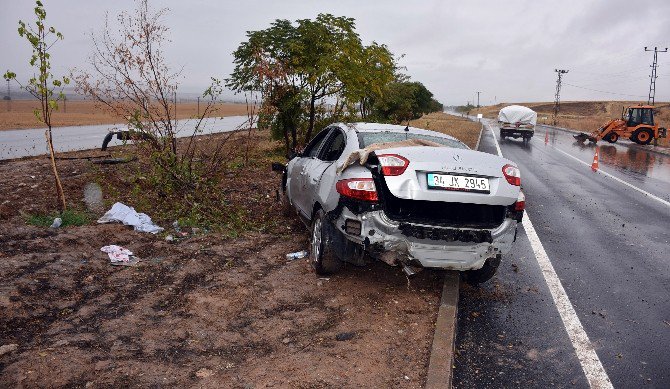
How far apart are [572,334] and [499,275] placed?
1524 mm

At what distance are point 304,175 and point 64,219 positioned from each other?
11.1ft

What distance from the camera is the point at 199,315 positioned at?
14.2ft

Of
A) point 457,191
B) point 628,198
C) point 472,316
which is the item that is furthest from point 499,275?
point 628,198

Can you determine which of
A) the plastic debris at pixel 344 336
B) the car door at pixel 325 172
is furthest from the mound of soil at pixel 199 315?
the car door at pixel 325 172

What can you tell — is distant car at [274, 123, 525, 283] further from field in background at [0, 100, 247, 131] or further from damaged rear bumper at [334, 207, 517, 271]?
field in background at [0, 100, 247, 131]

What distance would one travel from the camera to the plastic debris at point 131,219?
6.77 metres

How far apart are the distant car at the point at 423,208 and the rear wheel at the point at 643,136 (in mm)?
31700

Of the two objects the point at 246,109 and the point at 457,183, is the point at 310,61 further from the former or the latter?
the point at 457,183

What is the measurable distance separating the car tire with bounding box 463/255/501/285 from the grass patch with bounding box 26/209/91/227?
5.10 m

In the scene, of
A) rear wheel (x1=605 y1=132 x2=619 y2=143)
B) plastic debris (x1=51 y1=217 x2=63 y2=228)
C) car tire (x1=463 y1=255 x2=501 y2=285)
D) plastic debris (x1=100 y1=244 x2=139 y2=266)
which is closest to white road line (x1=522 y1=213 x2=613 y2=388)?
car tire (x1=463 y1=255 x2=501 y2=285)

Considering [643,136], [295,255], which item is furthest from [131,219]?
[643,136]

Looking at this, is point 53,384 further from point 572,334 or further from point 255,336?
point 572,334

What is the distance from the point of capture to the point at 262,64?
12.2 metres

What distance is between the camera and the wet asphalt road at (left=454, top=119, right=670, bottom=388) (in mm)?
3742
